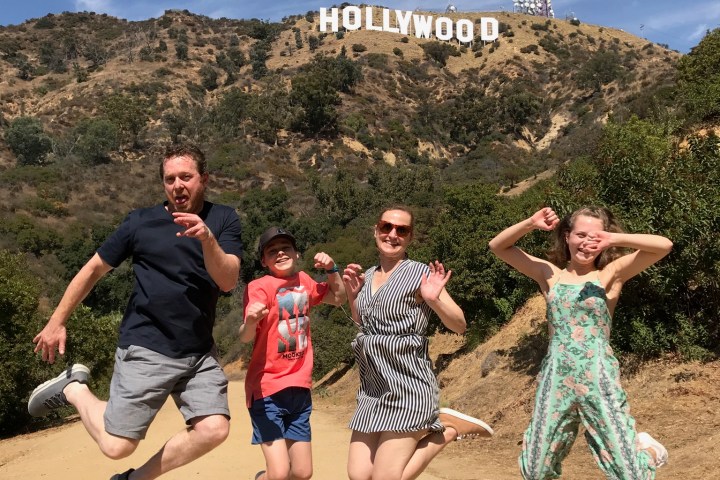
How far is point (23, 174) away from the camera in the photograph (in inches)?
1954

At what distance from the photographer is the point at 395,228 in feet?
12.8

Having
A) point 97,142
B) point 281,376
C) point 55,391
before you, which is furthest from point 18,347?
point 97,142

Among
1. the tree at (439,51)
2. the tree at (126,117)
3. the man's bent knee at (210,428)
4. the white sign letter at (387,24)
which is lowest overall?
the man's bent knee at (210,428)

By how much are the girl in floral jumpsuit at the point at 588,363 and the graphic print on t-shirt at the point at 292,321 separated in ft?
4.07

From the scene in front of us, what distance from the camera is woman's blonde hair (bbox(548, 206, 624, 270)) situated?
3863 mm

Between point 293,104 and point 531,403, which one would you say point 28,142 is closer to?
point 293,104

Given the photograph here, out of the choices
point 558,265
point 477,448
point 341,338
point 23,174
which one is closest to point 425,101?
point 23,174

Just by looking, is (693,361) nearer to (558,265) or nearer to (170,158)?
(558,265)

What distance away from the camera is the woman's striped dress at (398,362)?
3.67 metres

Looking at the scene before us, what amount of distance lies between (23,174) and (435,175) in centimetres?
2916

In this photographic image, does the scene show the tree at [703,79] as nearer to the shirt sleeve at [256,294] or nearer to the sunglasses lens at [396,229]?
the sunglasses lens at [396,229]

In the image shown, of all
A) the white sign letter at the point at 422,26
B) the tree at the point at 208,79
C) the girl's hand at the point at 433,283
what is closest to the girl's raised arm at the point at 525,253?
the girl's hand at the point at 433,283

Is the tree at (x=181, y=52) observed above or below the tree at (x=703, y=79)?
above

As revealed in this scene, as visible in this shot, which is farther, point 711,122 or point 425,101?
point 425,101
